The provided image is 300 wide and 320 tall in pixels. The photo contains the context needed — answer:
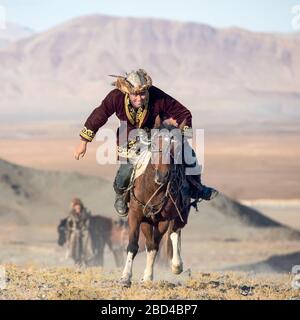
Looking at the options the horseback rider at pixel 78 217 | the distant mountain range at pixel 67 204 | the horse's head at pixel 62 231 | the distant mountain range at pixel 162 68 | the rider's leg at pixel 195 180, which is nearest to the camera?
the rider's leg at pixel 195 180

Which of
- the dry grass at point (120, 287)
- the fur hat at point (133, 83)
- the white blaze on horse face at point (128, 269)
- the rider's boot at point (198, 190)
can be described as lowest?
the dry grass at point (120, 287)

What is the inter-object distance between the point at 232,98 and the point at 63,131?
34629 mm

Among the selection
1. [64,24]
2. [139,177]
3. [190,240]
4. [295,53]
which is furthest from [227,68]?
[139,177]

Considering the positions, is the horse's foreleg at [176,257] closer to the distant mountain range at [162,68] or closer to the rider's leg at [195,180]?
the rider's leg at [195,180]

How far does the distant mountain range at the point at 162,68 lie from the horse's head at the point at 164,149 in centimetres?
9329

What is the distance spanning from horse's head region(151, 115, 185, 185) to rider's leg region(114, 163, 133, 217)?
1.51 feet

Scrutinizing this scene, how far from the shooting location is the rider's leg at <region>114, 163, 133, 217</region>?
1452cm

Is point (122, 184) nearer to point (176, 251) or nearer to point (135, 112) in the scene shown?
point (135, 112)

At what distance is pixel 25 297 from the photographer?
13656 mm

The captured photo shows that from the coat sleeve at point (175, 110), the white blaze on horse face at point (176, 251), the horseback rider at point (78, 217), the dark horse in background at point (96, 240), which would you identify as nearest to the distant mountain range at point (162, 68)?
the dark horse in background at point (96, 240)


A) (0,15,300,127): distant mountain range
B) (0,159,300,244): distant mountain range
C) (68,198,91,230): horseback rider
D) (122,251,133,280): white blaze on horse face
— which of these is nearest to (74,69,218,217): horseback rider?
(122,251,133,280): white blaze on horse face

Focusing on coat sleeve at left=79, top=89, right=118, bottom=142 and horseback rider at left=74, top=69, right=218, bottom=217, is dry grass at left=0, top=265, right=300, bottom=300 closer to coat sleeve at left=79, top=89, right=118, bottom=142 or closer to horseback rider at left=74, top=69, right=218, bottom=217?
horseback rider at left=74, top=69, right=218, bottom=217

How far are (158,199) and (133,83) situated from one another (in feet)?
4.74

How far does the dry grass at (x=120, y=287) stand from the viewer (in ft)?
45.1
